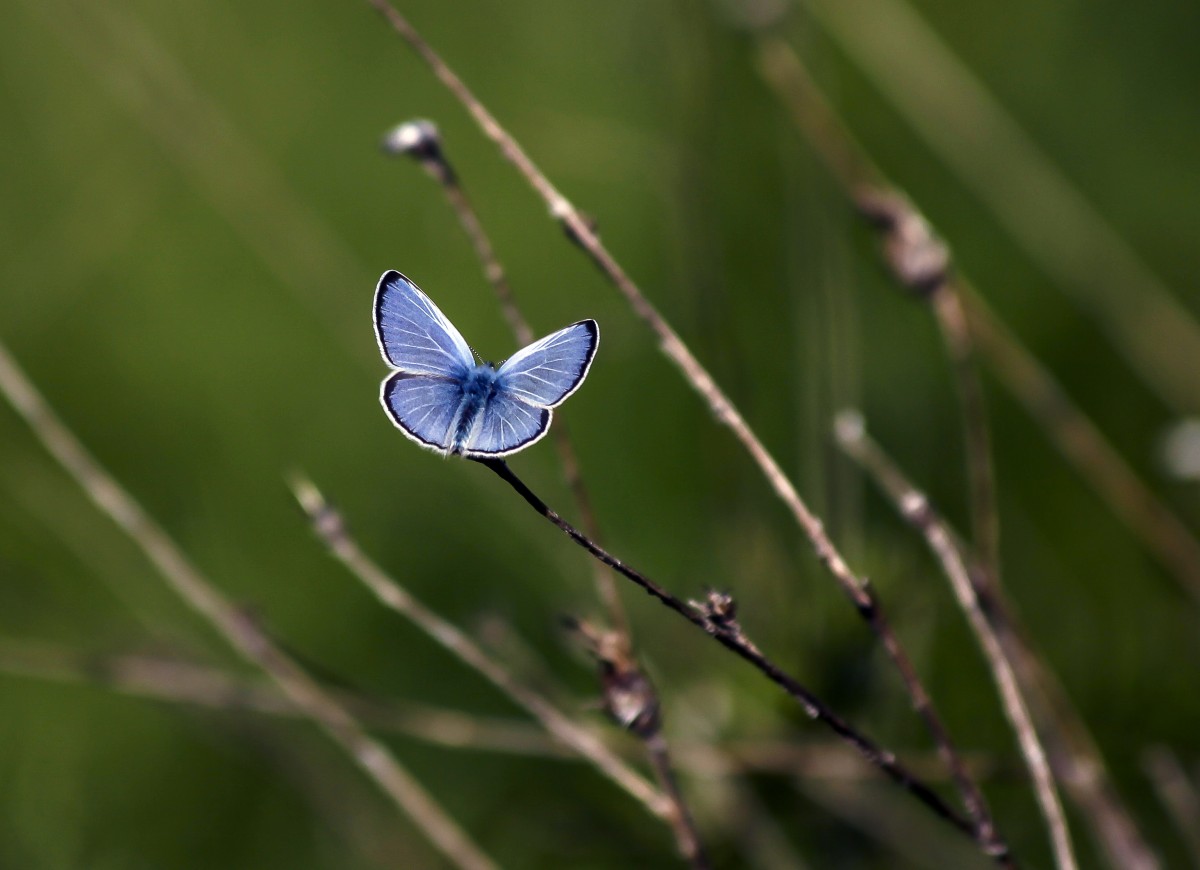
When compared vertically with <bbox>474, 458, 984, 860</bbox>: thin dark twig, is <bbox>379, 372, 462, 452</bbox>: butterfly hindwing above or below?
above

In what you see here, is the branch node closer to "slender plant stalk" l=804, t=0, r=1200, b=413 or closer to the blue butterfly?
the blue butterfly

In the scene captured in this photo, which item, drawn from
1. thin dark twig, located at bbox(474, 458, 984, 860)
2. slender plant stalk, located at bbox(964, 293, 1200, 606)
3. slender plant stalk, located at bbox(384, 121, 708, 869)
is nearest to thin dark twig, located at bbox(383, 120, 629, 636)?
slender plant stalk, located at bbox(384, 121, 708, 869)

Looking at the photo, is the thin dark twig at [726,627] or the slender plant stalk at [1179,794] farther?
the slender plant stalk at [1179,794]

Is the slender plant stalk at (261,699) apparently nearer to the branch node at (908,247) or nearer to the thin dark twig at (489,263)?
the thin dark twig at (489,263)

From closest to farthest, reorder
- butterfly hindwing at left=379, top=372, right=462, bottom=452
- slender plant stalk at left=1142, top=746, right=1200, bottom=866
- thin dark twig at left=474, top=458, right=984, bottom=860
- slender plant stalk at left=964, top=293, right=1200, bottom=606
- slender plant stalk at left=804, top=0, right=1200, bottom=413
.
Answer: thin dark twig at left=474, top=458, right=984, bottom=860 → butterfly hindwing at left=379, top=372, right=462, bottom=452 → slender plant stalk at left=1142, top=746, right=1200, bottom=866 → slender plant stalk at left=964, top=293, right=1200, bottom=606 → slender plant stalk at left=804, top=0, right=1200, bottom=413

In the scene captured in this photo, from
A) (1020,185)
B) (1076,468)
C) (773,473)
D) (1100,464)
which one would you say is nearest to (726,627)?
(773,473)

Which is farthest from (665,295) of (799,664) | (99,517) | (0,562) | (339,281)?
(0,562)

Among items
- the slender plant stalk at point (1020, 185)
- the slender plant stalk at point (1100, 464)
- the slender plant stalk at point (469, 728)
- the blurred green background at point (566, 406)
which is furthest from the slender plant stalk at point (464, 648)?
the slender plant stalk at point (1020, 185)

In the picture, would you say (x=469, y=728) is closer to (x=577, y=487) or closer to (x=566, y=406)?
(x=577, y=487)
